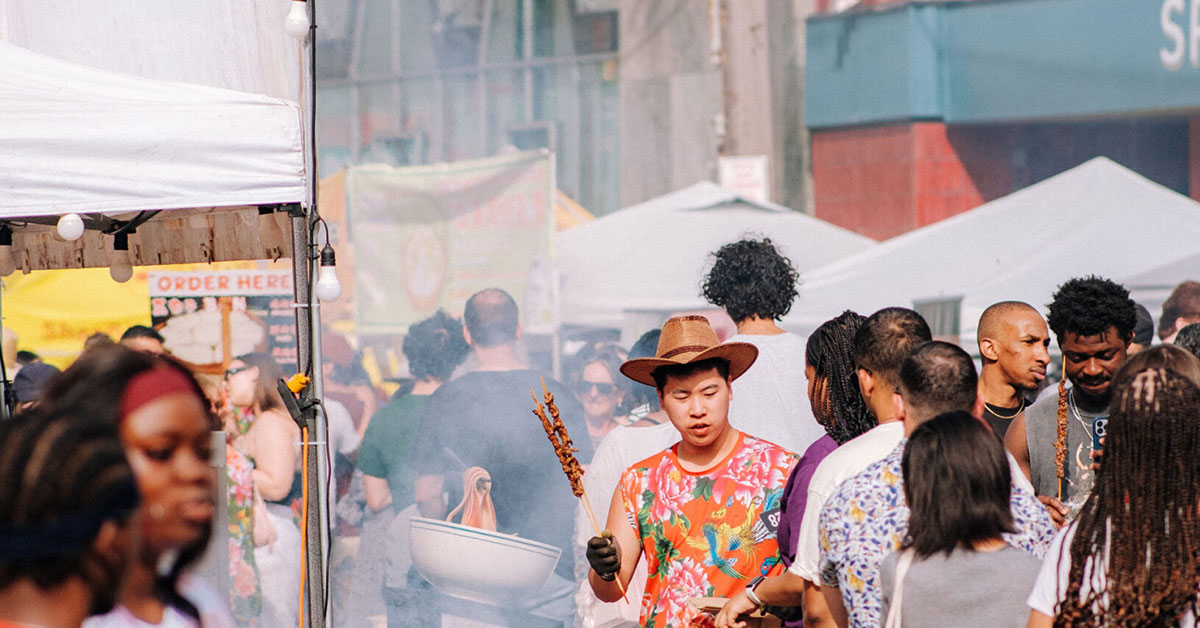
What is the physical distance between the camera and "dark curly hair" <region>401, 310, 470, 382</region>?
214 inches

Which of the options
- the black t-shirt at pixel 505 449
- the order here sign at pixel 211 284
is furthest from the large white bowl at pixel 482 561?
the order here sign at pixel 211 284

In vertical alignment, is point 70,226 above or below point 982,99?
below

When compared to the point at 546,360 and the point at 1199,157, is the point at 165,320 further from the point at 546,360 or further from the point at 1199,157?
the point at 1199,157

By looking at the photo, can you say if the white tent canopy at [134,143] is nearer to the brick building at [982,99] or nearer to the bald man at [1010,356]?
the bald man at [1010,356]

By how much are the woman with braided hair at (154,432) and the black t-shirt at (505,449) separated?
3.37 meters

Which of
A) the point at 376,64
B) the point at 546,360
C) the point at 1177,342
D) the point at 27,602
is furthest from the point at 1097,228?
the point at 376,64

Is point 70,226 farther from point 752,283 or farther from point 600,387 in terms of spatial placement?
point 600,387

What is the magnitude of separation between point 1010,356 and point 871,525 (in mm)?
1551

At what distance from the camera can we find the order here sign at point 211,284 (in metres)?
5.69

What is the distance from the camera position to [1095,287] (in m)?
3.50

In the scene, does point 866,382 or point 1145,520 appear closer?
point 1145,520

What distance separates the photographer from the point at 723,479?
2.82 metres

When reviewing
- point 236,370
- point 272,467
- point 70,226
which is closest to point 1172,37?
point 236,370

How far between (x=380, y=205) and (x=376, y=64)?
8.05 m
